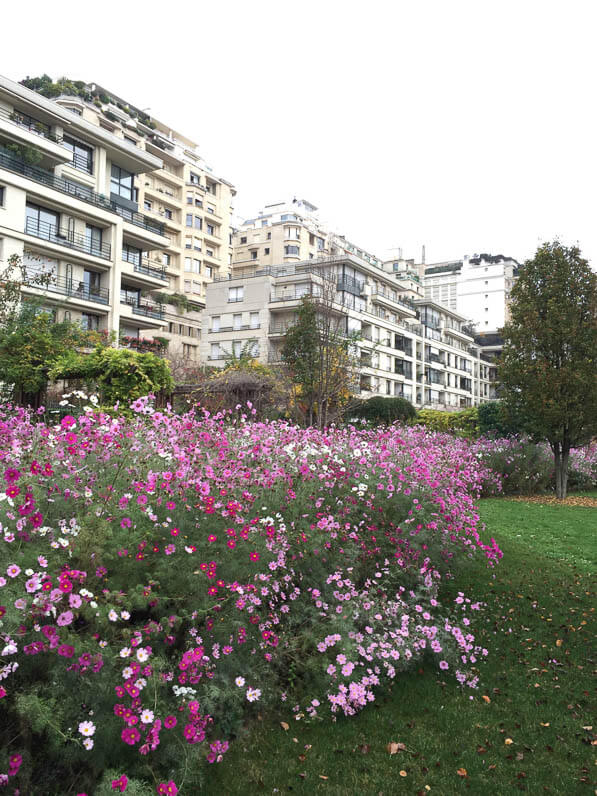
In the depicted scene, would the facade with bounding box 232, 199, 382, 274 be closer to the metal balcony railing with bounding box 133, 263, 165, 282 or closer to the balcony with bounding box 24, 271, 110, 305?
the metal balcony railing with bounding box 133, 263, 165, 282

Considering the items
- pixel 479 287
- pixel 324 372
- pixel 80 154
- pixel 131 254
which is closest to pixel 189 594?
pixel 324 372

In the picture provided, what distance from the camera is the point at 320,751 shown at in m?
3.84

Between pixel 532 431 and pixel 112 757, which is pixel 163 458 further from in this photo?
pixel 532 431

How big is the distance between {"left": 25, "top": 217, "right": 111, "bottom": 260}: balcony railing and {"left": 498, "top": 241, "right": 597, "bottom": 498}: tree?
75.9 ft

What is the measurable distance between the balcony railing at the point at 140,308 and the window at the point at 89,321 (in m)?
2.66

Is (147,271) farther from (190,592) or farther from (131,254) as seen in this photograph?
(190,592)

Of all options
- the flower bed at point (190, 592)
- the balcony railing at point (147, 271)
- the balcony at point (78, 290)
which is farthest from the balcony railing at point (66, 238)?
the flower bed at point (190, 592)

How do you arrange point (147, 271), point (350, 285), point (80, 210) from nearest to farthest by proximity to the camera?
1. point (80, 210)
2. point (147, 271)
3. point (350, 285)

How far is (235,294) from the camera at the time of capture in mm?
49969

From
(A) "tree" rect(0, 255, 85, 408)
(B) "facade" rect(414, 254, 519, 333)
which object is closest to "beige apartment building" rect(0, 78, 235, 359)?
(A) "tree" rect(0, 255, 85, 408)

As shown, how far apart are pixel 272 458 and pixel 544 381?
1463 cm

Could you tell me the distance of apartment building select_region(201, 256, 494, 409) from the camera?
156 ft

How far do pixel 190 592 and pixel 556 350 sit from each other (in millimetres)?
17606

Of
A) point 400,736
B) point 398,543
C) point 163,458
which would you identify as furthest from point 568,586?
point 163,458
